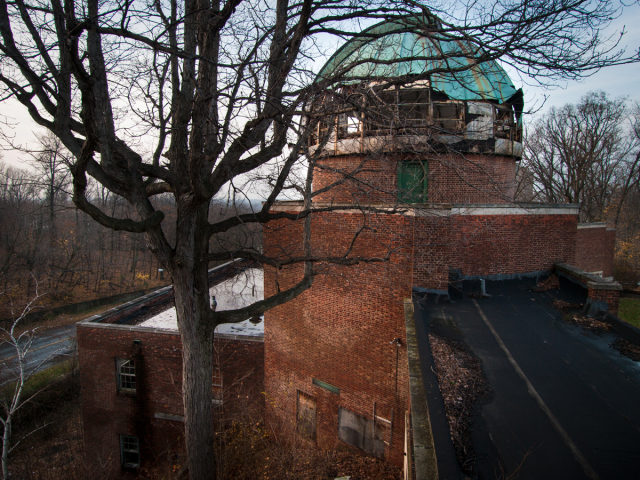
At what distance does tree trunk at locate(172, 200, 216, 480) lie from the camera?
20.7ft

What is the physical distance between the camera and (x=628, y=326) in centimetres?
667

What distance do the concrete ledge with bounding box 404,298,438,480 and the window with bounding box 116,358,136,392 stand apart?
1032 cm

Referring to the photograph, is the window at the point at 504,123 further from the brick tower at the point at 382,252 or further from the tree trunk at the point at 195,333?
the tree trunk at the point at 195,333

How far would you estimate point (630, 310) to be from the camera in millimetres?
18094

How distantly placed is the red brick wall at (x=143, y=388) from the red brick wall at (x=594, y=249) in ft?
45.7

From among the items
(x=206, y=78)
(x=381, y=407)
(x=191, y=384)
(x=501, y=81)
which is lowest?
(x=381, y=407)

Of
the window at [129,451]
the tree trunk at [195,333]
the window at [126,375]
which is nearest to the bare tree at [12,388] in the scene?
the window at [126,375]

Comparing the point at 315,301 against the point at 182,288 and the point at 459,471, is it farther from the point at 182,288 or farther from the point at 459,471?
the point at 459,471

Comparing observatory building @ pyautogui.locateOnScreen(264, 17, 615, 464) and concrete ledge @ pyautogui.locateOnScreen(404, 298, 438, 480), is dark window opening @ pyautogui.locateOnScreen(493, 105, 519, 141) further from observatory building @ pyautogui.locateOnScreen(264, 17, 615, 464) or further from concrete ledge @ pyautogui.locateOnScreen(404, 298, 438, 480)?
concrete ledge @ pyautogui.locateOnScreen(404, 298, 438, 480)

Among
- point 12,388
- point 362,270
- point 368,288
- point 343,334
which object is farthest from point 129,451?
point 362,270

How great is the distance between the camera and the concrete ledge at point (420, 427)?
3.50 metres

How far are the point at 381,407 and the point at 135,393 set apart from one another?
8.63m

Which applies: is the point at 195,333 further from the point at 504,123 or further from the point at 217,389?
the point at 504,123

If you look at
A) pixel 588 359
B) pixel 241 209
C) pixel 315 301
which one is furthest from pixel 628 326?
pixel 241 209
